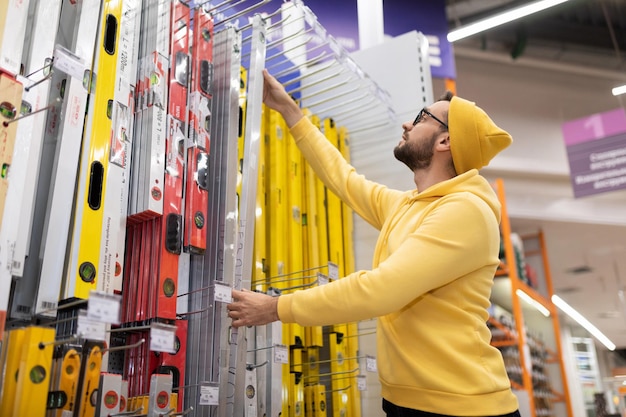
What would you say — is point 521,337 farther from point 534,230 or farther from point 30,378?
point 30,378

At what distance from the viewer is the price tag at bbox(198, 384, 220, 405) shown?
1702 millimetres

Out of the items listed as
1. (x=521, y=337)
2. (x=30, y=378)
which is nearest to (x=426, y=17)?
(x=521, y=337)

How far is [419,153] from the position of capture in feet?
7.23

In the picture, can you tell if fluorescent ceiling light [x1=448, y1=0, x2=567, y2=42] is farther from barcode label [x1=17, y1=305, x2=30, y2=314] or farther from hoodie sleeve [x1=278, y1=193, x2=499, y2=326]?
barcode label [x1=17, y1=305, x2=30, y2=314]

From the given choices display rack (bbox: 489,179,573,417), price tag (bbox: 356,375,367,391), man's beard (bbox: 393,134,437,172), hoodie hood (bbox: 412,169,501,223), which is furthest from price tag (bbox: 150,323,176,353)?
display rack (bbox: 489,179,573,417)

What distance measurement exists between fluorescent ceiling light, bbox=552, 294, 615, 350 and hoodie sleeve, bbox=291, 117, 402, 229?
9.23 metres

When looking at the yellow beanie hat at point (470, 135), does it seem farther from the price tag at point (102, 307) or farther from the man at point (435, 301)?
the price tag at point (102, 307)

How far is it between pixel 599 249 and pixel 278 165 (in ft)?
30.2

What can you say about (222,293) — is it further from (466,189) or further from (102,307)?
(466,189)

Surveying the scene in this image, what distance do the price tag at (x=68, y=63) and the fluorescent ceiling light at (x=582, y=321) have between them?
10.4 meters

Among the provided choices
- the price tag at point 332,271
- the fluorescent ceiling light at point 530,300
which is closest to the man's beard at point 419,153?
the price tag at point 332,271

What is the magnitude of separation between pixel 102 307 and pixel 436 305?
3.30 ft

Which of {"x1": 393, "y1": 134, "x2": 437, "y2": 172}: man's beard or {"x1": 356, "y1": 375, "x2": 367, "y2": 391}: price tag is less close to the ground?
{"x1": 393, "y1": 134, "x2": 437, "y2": 172}: man's beard

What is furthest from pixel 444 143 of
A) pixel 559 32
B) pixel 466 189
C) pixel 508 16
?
pixel 559 32
